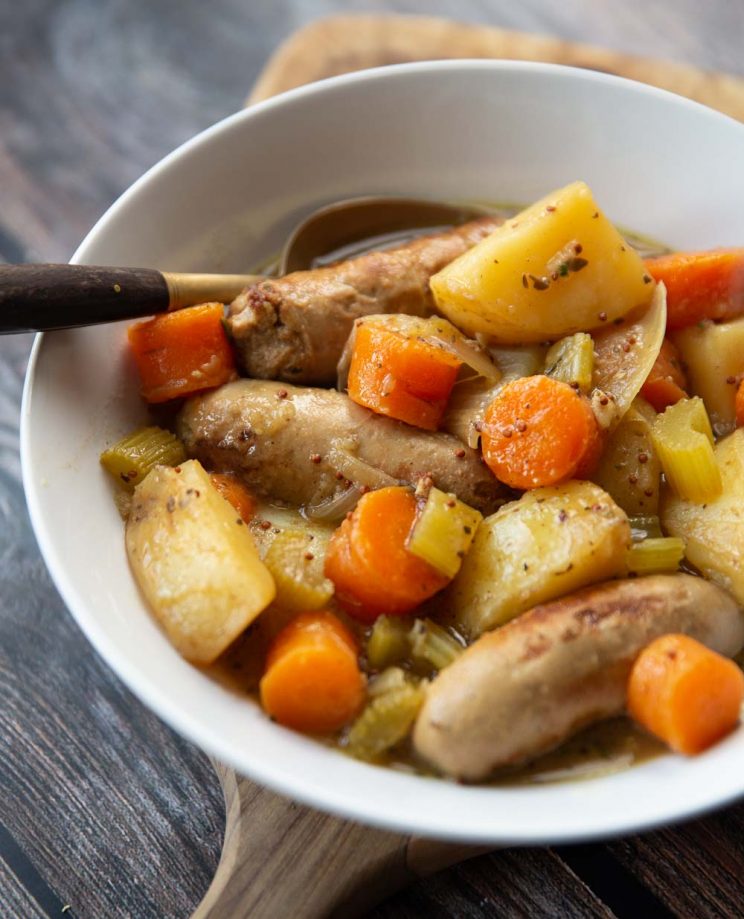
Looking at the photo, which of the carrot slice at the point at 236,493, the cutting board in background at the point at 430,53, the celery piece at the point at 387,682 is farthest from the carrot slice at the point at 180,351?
the cutting board in background at the point at 430,53

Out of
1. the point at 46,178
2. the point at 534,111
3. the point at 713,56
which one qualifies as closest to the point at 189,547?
the point at 534,111

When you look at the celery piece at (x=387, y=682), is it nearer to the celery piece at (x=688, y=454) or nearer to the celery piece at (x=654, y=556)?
the celery piece at (x=654, y=556)

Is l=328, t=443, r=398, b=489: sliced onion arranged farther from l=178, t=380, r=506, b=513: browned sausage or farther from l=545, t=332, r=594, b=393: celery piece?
l=545, t=332, r=594, b=393: celery piece

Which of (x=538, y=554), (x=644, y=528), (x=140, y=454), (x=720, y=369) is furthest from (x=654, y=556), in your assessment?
(x=140, y=454)

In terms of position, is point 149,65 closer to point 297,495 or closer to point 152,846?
point 297,495

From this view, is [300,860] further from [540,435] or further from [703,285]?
[703,285]

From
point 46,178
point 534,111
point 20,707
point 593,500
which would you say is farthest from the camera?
point 46,178

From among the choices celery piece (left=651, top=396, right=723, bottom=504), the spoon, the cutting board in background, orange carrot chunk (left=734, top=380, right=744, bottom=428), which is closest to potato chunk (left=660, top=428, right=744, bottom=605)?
celery piece (left=651, top=396, right=723, bottom=504)
